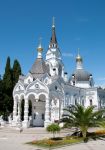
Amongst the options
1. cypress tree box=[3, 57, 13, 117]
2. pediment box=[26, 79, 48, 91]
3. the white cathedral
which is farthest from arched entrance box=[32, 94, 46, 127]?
cypress tree box=[3, 57, 13, 117]

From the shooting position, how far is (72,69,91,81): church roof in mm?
67056

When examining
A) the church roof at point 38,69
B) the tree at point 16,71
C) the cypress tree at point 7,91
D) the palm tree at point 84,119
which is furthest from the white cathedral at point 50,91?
the palm tree at point 84,119

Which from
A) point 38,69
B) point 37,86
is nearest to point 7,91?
point 38,69

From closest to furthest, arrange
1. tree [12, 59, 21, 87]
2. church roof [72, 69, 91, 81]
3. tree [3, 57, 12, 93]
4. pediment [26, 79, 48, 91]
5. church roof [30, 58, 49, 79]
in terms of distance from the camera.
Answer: pediment [26, 79, 48, 91] → church roof [30, 58, 49, 79] → tree [3, 57, 12, 93] → tree [12, 59, 21, 87] → church roof [72, 69, 91, 81]

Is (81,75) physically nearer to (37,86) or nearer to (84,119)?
(37,86)

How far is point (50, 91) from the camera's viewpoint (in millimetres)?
44281

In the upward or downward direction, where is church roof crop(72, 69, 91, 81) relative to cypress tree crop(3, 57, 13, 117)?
upward

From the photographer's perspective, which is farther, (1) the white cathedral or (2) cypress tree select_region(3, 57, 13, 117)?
(2) cypress tree select_region(3, 57, 13, 117)

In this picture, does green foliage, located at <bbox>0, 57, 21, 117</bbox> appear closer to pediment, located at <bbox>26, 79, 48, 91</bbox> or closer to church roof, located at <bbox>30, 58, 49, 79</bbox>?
church roof, located at <bbox>30, 58, 49, 79</bbox>

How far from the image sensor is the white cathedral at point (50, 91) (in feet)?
145

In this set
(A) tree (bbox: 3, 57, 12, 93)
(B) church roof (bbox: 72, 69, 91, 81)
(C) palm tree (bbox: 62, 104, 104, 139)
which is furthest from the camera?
(B) church roof (bbox: 72, 69, 91, 81)

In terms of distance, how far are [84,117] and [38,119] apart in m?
20.9

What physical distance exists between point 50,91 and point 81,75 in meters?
25.4

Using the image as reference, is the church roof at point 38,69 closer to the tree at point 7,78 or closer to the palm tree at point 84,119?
the tree at point 7,78
